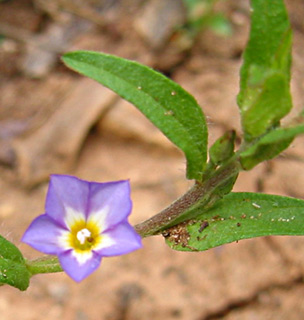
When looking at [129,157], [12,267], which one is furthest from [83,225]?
[129,157]

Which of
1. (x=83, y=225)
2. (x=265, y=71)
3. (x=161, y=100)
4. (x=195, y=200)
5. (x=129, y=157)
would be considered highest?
(x=265, y=71)

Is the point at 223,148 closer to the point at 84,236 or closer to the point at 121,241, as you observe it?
the point at 121,241

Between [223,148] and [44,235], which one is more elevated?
[223,148]

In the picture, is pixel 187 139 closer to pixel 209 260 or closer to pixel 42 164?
pixel 209 260

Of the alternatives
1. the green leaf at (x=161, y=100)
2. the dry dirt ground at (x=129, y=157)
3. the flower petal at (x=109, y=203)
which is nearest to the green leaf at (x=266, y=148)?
the green leaf at (x=161, y=100)

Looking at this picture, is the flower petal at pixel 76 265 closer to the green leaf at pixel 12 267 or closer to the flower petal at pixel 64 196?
the flower petal at pixel 64 196

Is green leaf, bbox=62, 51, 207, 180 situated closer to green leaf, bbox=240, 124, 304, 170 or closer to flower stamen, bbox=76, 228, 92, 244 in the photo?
green leaf, bbox=240, 124, 304, 170

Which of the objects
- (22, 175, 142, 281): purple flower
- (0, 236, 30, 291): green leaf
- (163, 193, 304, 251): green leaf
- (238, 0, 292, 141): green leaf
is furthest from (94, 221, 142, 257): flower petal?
(238, 0, 292, 141): green leaf

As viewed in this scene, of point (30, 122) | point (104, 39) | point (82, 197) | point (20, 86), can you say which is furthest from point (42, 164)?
point (82, 197)
